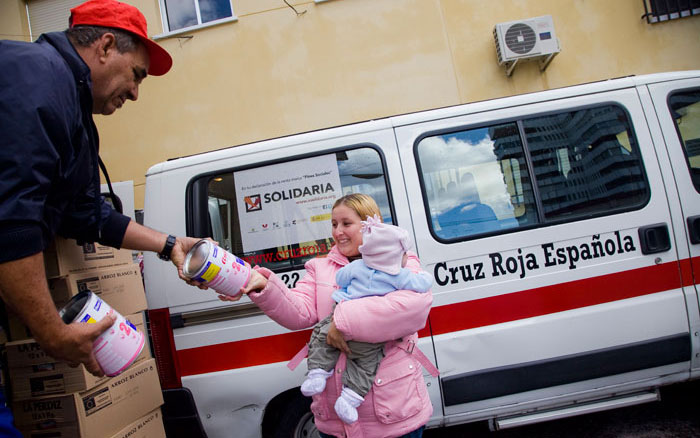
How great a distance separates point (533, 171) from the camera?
2.44m

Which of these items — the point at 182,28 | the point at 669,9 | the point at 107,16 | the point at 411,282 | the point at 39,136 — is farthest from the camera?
the point at 182,28

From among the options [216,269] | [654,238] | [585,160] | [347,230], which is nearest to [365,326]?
[347,230]

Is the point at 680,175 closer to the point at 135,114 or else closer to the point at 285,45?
the point at 285,45

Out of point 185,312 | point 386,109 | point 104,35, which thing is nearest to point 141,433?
point 185,312

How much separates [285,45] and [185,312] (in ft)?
18.8

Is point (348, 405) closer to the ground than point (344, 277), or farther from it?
closer to the ground

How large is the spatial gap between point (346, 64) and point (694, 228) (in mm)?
5573

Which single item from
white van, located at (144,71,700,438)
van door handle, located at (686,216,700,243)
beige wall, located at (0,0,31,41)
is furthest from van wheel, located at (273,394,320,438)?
beige wall, located at (0,0,31,41)

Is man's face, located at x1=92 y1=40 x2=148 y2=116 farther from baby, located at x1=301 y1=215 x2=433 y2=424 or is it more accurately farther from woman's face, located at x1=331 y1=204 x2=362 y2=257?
baby, located at x1=301 y1=215 x2=433 y2=424

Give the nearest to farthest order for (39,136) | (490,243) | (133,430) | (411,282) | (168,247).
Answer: (39,136)
(411,282)
(168,247)
(133,430)
(490,243)

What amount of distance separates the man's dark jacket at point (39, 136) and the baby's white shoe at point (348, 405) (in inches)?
43.9

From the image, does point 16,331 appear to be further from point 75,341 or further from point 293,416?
point 293,416

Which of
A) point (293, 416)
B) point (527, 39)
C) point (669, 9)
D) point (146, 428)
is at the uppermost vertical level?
point (669, 9)

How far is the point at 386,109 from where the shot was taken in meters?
6.66
